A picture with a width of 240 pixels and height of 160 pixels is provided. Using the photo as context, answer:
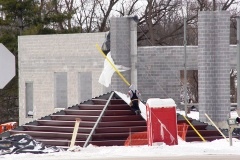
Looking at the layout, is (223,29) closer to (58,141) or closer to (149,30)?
(58,141)

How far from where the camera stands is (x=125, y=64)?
86.8 ft

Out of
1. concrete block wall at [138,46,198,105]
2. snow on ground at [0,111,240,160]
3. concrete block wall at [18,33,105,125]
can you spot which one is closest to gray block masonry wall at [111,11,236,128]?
concrete block wall at [138,46,198,105]

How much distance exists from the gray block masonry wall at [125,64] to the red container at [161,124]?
8152 mm

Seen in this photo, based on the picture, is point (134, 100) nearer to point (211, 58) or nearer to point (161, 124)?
point (161, 124)

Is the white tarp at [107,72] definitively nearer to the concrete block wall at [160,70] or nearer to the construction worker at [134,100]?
the concrete block wall at [160,70]

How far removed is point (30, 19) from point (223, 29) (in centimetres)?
2339

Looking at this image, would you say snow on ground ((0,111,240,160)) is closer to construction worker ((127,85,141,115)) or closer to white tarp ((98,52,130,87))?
construction worker ((127,85,141,115))

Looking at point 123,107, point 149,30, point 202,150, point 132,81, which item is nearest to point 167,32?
point 149,30

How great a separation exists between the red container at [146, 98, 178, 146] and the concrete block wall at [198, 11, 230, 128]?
26.5 feet

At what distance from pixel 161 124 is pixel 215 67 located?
344 inches

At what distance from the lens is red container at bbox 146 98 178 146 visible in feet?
54.2

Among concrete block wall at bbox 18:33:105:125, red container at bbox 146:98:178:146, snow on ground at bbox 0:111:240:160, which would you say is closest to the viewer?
snow on ground at bbox 0:111:240:160

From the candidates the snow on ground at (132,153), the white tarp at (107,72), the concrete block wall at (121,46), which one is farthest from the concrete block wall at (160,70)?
the snow on ground at (132,153)

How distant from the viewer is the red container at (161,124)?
16.5 m
